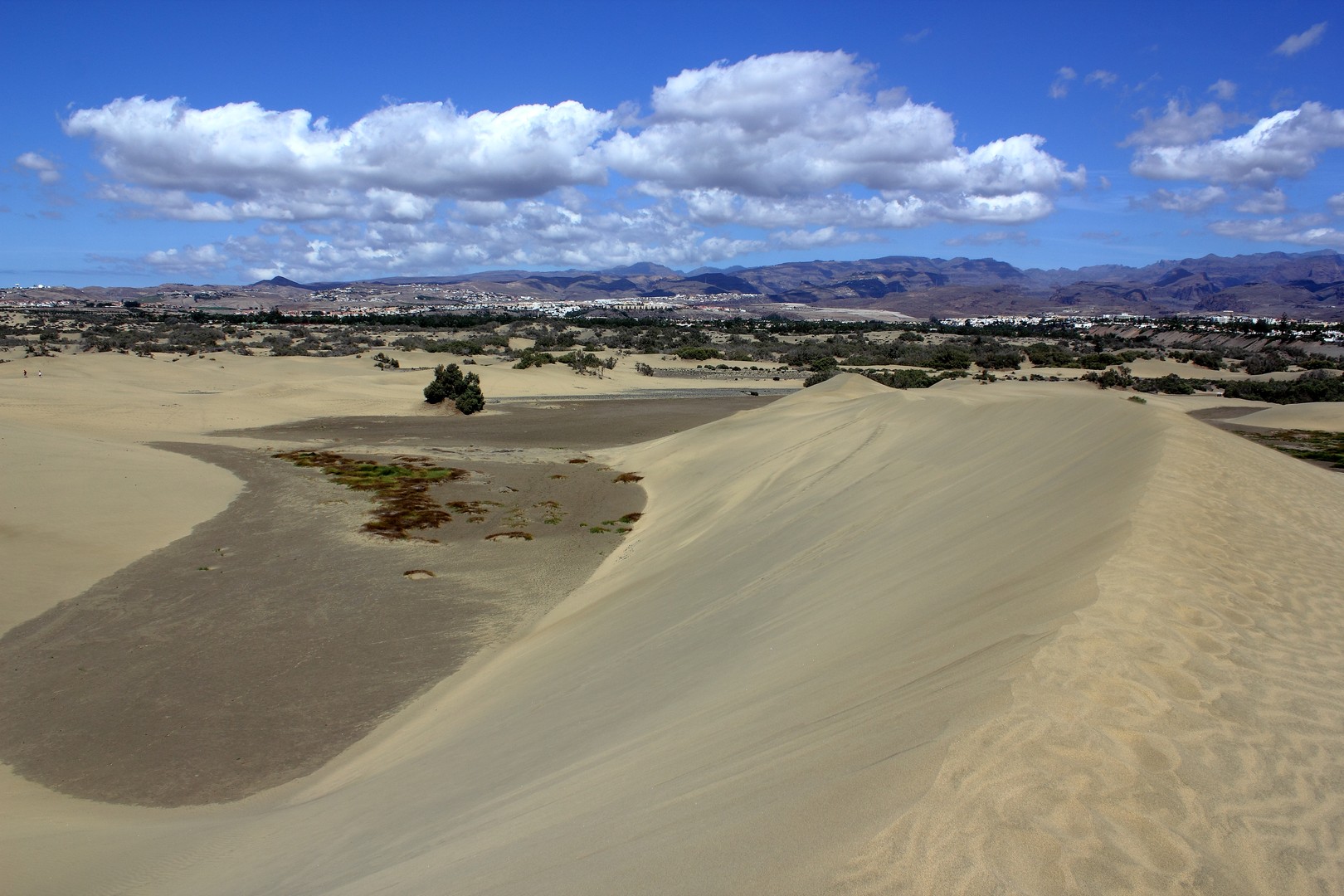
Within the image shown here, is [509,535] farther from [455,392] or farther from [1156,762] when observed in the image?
[455,392]

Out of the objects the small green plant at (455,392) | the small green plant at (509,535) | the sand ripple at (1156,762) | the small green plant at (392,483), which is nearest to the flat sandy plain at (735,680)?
the sand ripple at (1156,762)

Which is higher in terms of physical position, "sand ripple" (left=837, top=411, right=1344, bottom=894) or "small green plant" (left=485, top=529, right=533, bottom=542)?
"sand ripple" (left=837, top=411, right=1344, bottom=894)

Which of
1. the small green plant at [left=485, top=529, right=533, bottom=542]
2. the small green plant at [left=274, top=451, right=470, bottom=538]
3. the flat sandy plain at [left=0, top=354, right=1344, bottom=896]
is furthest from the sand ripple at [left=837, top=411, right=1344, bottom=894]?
the small green plant at [left=274, top=451, right=470, bottom=538]

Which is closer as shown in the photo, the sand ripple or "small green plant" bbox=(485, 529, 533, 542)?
the sand ripple

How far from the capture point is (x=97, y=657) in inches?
357

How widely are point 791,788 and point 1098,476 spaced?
19.7 ft

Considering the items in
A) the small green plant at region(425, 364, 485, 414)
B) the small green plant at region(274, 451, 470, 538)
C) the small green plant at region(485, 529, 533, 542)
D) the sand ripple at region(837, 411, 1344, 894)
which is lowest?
the small green plant at region(485, 529, 533, 542)

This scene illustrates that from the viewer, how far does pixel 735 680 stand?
19.3ft

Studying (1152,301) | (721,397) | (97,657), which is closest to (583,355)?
(721,397)

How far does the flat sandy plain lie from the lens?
3.30 m

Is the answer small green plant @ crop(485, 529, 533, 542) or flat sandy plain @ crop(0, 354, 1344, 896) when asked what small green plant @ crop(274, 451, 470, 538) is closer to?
flat sandy plain @ crop(0, 354, 1344, 896)

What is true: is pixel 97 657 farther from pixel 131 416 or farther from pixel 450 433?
pixel 131 416

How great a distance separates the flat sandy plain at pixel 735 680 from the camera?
10.8 ft

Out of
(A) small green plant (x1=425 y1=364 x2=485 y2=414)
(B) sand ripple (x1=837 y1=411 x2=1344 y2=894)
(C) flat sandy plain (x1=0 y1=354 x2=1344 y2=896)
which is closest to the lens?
(B) sand ripple (x1=837 y1=411 x2=1344 y2=894)
